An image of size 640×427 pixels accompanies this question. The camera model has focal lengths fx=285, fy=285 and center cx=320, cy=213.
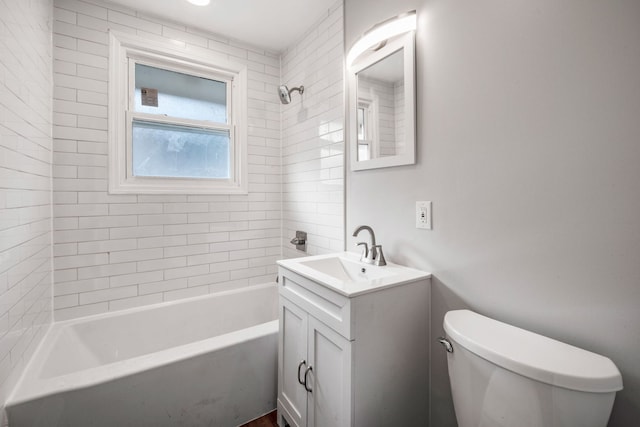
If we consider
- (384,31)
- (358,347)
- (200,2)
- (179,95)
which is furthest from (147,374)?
(200,2)

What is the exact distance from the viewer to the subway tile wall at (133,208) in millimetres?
1828

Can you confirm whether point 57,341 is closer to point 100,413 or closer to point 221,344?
point 100,413

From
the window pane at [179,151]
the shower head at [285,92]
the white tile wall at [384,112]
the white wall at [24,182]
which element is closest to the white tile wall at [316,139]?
the shower head at [285,92]

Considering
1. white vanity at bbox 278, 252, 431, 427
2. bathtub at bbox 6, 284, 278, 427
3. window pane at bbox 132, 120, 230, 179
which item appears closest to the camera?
white vanity at bbox 278, 252, 431, 427

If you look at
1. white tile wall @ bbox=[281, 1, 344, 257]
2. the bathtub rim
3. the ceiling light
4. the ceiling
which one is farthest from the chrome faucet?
the ceiling light

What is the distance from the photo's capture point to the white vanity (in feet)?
3.57

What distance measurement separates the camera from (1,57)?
109 centimetres

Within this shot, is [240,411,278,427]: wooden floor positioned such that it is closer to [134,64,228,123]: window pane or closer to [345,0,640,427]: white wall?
[345,0,640,427]: white wall

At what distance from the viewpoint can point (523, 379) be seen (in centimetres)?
76

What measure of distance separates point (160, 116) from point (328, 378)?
2085 mm

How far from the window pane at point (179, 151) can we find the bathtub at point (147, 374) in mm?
1014

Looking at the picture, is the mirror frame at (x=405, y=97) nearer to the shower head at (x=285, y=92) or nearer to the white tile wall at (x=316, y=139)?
the white tile wall at (x=316, y=139)

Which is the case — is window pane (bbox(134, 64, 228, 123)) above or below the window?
above

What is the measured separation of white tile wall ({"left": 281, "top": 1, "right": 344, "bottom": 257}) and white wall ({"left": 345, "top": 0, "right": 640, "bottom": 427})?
61 centimetres
